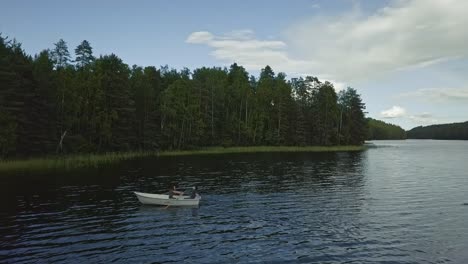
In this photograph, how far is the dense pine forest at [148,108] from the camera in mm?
66375

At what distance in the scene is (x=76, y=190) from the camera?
41.8m

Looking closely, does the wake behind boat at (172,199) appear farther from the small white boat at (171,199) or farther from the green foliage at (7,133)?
the green foliage at (7,133)

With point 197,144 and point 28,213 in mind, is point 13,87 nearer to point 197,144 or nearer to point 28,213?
point 28,213

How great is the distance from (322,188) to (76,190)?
27.3 m

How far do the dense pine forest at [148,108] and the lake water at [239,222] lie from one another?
20.6 m

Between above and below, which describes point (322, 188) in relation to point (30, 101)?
below

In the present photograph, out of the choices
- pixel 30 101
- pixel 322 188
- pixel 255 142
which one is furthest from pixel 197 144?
pixel 322 188

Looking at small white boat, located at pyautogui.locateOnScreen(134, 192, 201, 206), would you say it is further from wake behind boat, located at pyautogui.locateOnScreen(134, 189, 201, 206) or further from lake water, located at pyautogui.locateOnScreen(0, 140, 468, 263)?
lake water, located at pyautogui.locateOnScreen(0, 140, 468, 263)

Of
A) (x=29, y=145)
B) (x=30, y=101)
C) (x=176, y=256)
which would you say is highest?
(x=30, y=101)

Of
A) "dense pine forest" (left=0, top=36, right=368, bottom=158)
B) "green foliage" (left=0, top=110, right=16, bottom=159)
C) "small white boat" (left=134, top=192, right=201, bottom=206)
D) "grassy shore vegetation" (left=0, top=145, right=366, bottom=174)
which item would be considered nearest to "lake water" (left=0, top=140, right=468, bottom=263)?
"small white boat" (left=134, top=192, right=201, bottom=206)

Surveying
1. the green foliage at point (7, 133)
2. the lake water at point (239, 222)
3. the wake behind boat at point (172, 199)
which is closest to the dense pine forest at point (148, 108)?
the green foliage at point (7, 133)

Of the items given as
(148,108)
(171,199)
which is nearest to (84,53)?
(148,108)

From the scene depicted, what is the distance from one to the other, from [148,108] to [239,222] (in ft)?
269

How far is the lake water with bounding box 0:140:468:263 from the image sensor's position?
69.2 ft
